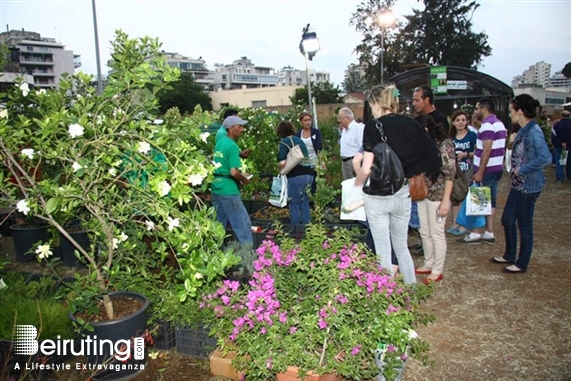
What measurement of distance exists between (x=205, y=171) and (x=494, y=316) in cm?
293

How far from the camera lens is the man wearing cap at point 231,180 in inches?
181

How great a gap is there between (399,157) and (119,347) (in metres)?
2.58

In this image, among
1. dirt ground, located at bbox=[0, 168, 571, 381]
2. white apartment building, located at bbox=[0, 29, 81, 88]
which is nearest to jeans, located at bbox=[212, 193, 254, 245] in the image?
dirt ground, located at bbox=[0, 168, 571, 381]

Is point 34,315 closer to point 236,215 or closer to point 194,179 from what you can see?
point 194,179

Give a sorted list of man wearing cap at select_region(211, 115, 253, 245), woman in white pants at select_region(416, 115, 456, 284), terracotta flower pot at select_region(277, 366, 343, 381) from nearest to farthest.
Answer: terracotta flower pot at select_region(277, 366, 343, 381) → woman in white pants at select_region(416, 115, 456, 284) → man wearing cap at select_region(211, 115, 253, 245)

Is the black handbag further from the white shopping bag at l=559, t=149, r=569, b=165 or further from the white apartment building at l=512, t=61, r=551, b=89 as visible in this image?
the white apartment building at l=512, t=61, r=551, b=89

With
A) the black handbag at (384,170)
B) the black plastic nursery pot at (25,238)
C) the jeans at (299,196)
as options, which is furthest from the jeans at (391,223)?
the black plastic nursery pot at (25,238)

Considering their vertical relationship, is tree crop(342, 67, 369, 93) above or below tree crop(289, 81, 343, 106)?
above

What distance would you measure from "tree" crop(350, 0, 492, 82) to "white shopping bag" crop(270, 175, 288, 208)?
117 feet

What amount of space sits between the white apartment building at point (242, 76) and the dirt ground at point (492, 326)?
122 metres

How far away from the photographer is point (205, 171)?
2.40 meters

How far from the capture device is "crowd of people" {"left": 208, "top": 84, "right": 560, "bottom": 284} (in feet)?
11.1

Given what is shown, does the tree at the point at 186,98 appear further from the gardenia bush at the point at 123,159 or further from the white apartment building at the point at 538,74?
the white apartment building at the point at 538,74

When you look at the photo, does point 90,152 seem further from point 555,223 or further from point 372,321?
point 555,223
